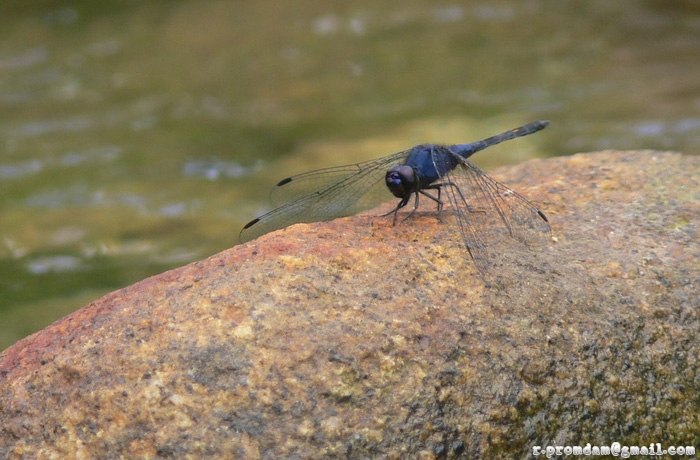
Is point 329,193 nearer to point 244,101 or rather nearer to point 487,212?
point 487,212

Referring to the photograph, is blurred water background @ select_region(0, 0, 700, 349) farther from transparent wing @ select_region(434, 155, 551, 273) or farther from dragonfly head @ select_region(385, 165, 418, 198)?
transparent wing @ select_region(434, 155, 551, 273)

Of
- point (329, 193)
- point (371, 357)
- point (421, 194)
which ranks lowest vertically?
point (371, 357)

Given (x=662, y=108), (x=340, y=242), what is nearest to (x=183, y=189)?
(x=340, y=242)

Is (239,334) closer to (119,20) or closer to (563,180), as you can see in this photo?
(563,180)

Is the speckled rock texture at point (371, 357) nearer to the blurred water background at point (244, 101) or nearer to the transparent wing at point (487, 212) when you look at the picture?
the transparent wing at point (487, 212)

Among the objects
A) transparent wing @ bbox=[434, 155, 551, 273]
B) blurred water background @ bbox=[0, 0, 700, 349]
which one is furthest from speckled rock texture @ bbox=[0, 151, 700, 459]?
blurred water background @ bbox=[0, 0, 700, 349]

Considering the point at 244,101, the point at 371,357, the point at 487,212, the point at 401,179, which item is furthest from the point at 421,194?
the point at 244,101

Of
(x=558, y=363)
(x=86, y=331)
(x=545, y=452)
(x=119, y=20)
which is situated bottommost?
(x=545, y=452)

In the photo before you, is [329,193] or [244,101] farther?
[244,101]
